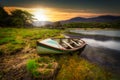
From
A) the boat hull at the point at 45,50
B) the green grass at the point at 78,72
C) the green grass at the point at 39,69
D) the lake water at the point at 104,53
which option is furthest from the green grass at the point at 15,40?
the lake water at the point at 104,53

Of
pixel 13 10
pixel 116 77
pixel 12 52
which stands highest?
pixel 13 10

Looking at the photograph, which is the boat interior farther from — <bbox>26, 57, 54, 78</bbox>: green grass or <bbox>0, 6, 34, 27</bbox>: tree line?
<bbox>0, 6, 34, 27</bbox>: tree line

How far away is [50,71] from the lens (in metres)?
8.08

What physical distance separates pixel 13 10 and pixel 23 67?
164 feet

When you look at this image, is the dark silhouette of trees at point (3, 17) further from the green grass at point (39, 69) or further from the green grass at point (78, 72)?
the green grass at point (39, 69)

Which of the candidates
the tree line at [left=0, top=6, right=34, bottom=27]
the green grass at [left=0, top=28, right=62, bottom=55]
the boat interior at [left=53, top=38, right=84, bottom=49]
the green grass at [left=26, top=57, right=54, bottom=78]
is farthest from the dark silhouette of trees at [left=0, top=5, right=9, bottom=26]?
the green grass at [left=26, top=57, right=54, bottom=78]

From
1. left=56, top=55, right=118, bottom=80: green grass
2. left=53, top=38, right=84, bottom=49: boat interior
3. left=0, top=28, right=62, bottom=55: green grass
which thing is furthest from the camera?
left=53, top=38, right=84, bottom=49: boat interior

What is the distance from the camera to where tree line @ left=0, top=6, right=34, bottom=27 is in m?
47.8

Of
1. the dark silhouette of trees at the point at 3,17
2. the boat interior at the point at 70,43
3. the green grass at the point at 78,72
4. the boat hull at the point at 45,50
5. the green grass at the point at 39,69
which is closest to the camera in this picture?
the green grass at the point at 39,69

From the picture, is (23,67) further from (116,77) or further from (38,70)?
(116,77)

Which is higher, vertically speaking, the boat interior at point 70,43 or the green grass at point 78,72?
the boat interior at point 70,43

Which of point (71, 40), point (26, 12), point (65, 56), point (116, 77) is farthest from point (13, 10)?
point (116, 77)

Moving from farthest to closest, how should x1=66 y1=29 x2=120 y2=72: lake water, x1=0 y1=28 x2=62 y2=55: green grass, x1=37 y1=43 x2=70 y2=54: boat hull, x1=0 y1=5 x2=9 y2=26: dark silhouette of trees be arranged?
1. x1=0 y1=5 x2=9 y2=26: dark silhouette of trees
2. x1=0 y1=28 x2=62 y2=55: green grass
3. x1=66 y1=29 x2=120 y2=72: lake water
4. x1=37 y1=43 x2=70 y2=54: boat hull

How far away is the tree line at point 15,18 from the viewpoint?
47.8 meters
